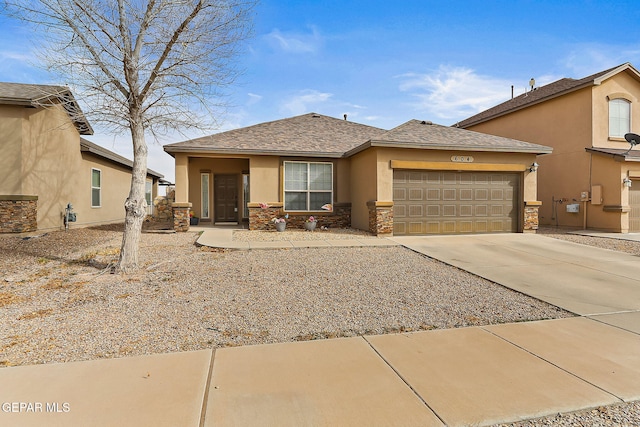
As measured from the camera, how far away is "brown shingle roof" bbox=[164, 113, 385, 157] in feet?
42.7

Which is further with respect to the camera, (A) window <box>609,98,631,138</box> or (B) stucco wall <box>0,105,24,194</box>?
(A) window <box>609,98,631,138</box>

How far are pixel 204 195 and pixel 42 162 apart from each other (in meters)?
5.89

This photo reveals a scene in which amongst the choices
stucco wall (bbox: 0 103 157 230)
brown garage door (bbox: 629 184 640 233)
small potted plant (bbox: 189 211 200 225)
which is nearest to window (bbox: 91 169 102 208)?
stucco wall (bbox: 0 103 157 230)

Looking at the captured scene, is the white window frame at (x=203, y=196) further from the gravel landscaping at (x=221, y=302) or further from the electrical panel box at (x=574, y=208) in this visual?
the electrical panel box at (x=574, y=208)

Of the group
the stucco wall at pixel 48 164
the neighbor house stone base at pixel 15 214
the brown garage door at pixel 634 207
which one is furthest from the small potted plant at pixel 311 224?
the brown garage door at pixel 634 207

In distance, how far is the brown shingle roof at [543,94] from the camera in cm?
1457

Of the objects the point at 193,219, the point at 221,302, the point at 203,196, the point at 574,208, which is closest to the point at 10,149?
the point at 193,219

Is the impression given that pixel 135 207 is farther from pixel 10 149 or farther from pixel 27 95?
pixel 27 95

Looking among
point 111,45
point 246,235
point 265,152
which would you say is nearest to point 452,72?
point 265,152

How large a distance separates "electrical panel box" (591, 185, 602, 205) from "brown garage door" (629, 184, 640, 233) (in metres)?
1.14

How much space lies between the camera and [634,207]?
1356 cm

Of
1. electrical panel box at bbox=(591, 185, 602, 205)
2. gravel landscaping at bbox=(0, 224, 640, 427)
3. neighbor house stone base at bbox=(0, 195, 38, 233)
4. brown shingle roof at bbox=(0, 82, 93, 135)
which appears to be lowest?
gravel landscaping at bbox=(0, 224, 640, 427)

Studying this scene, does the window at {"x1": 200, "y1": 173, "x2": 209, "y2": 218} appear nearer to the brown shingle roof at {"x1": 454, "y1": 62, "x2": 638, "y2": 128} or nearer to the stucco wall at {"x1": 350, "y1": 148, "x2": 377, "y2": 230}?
the stucco wall at {"x1": 350, "y1": 148, "x2": 377, "y2": 230}

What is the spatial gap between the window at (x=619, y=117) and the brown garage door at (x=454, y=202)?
6409 millimetres
